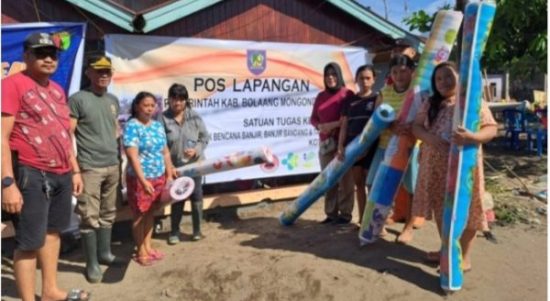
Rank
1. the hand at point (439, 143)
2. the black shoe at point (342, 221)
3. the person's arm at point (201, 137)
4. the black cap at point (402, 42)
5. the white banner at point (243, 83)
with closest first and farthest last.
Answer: the hand at point (439, 143) < the person's arm at point (201, 137) < the white banner at point (243, 83) < the black shoe at point (342, 221) < the black cap at point (402, 42)

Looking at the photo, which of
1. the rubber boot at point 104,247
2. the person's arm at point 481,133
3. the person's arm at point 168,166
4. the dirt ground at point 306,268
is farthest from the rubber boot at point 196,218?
the person's arm at point 481,133

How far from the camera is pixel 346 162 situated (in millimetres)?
4633

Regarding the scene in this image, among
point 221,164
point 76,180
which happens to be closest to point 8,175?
point 76,180

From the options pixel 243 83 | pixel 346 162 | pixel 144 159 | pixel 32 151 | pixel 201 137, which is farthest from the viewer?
pixel 243 83

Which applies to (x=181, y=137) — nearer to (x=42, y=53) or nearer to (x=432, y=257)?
(x=42, y=53)

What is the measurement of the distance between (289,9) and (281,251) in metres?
3.12

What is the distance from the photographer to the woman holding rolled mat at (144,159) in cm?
407

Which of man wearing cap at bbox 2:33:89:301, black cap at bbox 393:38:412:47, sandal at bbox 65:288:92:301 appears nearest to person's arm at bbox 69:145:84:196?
man wearing cap at bbox 2:33:89:301

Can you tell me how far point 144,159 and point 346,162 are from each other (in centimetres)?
181

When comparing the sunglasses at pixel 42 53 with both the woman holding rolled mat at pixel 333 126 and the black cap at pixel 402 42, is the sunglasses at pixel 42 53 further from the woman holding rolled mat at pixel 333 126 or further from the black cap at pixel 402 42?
the black cap at pixel 402 42

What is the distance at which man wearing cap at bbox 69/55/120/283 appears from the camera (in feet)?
12.9

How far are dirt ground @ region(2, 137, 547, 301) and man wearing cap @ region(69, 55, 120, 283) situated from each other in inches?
16.2

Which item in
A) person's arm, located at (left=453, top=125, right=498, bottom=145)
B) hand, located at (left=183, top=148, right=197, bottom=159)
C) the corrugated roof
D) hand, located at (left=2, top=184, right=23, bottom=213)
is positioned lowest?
hand, located at (left=2, top=184, right=23, bottom=213)

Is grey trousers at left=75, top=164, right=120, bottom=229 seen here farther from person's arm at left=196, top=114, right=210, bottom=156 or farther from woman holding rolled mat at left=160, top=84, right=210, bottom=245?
person's arm at left=196, top=114, right=210, bottom=156
